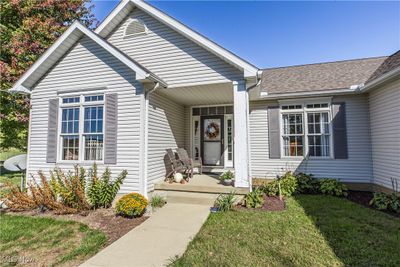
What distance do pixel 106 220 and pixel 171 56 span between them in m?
4.65

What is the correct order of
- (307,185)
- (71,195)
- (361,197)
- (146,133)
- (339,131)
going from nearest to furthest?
(71,195)
(146,133)
(361,197)
(307,185)
(339,131)

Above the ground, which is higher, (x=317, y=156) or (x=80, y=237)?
(x=317, y=156)

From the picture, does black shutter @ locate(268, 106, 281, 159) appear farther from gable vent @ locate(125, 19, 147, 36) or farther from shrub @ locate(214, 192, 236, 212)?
gable vent @ locate(125, 19, 147, 36)

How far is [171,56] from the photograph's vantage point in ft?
20.7

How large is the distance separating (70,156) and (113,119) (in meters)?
1.82

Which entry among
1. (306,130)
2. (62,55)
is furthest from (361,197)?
(62,55)

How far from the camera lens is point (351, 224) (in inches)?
166

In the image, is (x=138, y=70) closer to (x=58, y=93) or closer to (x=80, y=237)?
(x=58, y=93)

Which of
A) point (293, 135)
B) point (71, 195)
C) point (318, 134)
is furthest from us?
point (293, 135)

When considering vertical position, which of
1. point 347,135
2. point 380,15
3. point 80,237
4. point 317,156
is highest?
point 380,15

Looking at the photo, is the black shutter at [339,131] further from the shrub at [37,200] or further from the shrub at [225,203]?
the shrub at [37,200]

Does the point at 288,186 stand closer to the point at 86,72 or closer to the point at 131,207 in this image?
the point at 131,207

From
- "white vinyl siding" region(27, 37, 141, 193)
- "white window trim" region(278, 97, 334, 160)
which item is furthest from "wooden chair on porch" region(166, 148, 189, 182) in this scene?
"white window trim" region(278, 97, 334, 160)

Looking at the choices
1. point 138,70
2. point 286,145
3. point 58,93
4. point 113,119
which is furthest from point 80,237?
point 286,145
